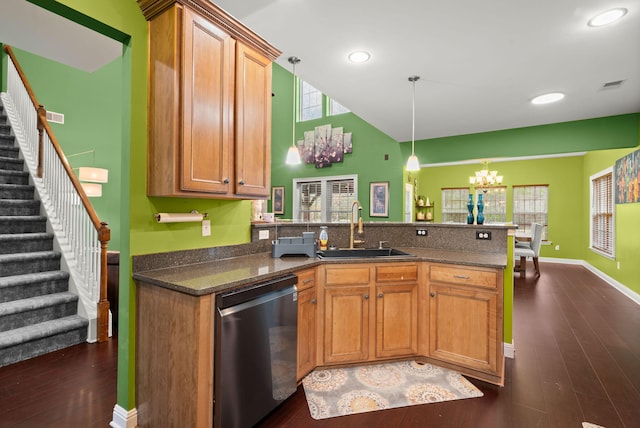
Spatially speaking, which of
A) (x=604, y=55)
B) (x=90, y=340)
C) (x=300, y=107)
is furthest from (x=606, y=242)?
(x=90, y=340)

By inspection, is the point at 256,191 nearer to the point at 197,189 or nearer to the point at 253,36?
the point at 197,189

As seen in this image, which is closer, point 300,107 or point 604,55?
point 604,55

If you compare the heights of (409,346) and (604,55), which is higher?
(604,55)

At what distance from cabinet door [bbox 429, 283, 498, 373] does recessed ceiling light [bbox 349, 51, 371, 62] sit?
2.11 meters

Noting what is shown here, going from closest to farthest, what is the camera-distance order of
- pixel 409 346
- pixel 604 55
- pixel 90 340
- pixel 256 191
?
pixel 256 191
pixel 409 346
pixel 604 55
pixel 90 340

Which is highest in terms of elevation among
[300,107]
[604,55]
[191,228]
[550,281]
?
[300,107]

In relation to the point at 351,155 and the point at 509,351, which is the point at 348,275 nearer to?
the point at 509,351

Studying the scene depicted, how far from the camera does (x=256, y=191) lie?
225cm

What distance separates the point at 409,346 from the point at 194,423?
5.59 ft

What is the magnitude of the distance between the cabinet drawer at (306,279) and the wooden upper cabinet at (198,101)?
684mm

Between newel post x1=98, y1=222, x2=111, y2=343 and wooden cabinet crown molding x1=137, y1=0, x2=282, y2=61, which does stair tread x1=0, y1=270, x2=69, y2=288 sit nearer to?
newel post x1=98, y1=222, x2=111, y2=343

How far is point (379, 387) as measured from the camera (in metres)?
2.26

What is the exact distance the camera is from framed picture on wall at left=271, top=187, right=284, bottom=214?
7873 millimetres

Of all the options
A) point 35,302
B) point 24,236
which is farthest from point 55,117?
point 35,302
